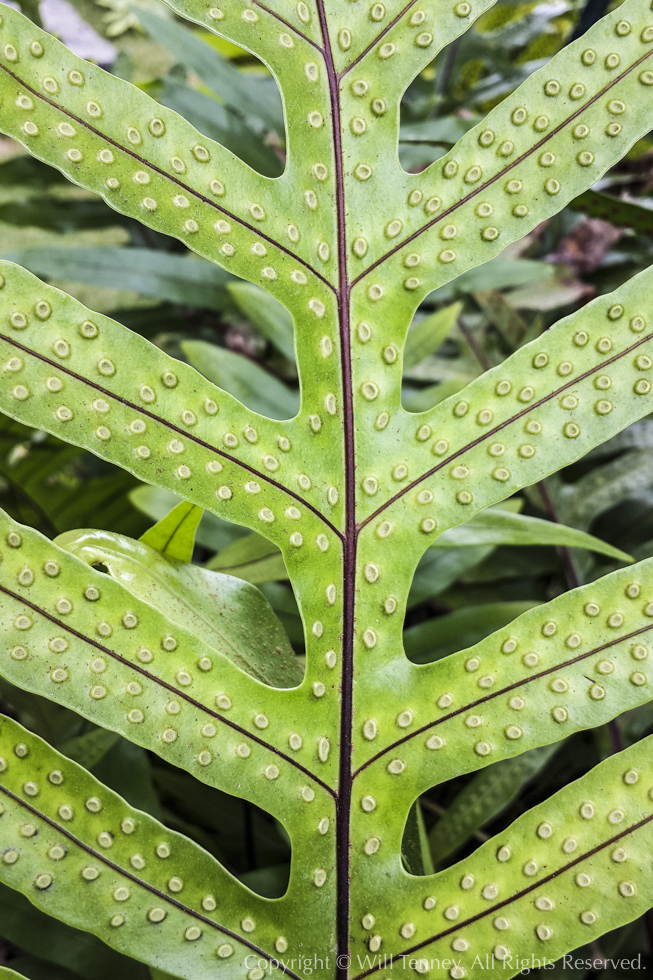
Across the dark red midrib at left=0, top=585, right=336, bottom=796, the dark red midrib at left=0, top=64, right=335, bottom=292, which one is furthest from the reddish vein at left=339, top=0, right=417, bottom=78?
the dark red midrib at left=0, top=585, right=336, bottom=796

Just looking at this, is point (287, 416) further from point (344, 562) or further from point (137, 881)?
point (137, 881)

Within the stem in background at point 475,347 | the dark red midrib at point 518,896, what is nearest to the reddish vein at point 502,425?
the dark red midrib at point 518,896

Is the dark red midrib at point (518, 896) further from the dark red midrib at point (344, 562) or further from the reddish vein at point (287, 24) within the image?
the reddish vein at point (287, 24)

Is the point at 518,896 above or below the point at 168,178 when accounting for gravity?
below

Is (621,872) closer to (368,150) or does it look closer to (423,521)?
(423,521)

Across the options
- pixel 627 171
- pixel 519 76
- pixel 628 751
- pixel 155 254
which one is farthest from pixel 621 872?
pixel 519 76

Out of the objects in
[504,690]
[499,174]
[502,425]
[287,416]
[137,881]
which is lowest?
[137,881]

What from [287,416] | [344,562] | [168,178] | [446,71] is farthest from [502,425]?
[446,71]

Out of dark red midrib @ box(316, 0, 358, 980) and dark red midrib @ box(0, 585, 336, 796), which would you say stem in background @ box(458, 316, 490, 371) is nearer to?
dark red midrib @ box(316, 0, 358, 980)
